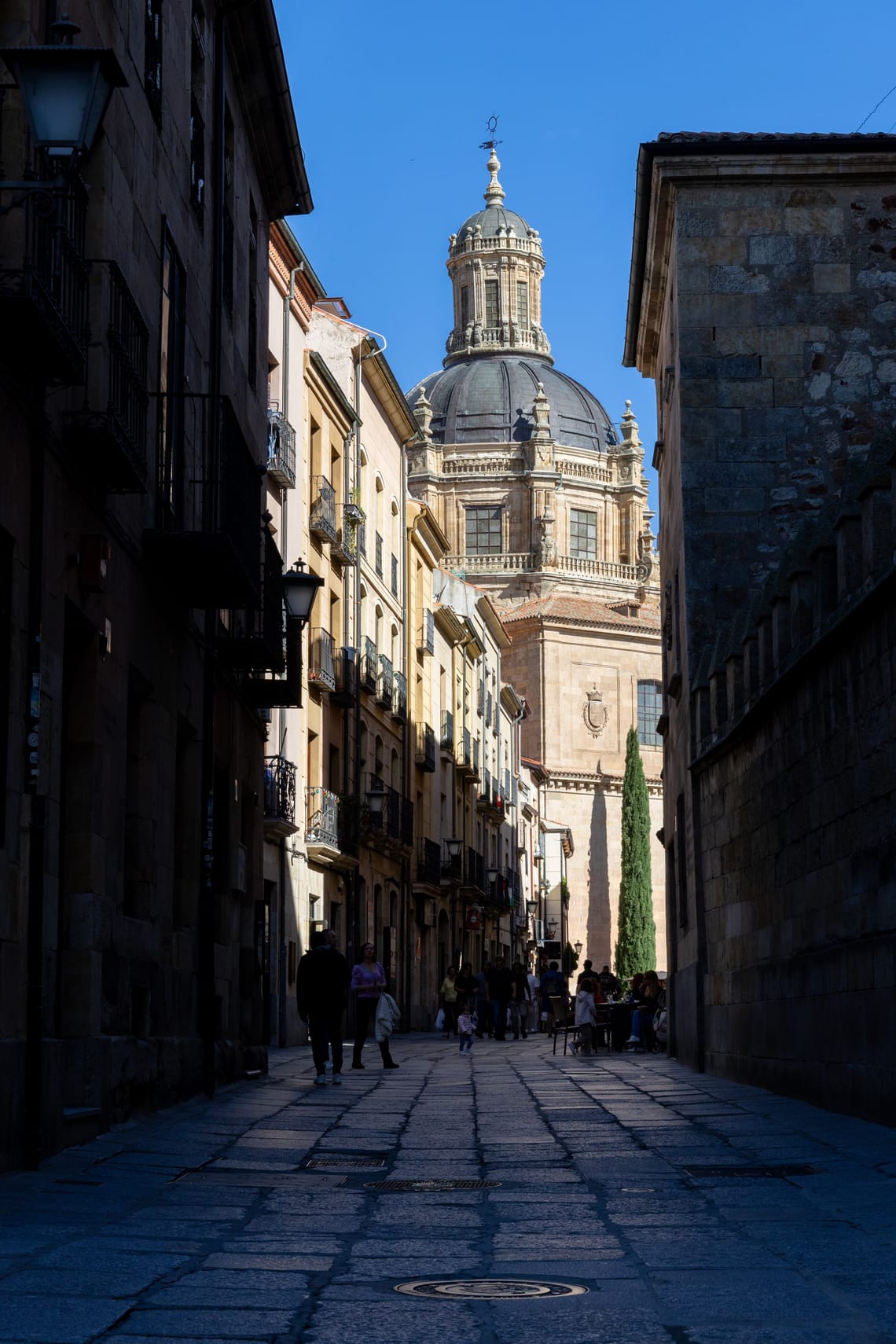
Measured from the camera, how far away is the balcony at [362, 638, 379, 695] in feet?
121

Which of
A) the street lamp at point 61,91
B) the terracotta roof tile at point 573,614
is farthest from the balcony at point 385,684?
the terracotta roof tile at point 573,614

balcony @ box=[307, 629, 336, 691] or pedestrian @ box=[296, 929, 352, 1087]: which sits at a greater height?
balcony @ box=[307, 629, 336, 691]

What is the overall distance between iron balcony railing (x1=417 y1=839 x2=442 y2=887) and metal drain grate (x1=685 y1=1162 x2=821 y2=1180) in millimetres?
35782

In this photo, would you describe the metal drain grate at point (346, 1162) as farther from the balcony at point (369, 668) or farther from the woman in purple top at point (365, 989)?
the balcony at point (369, 668)

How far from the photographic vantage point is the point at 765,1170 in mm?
8906

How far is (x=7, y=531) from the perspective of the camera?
354 inches

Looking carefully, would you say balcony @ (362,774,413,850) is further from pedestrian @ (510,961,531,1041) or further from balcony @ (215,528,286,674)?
balcony @ (215,528,286,674)

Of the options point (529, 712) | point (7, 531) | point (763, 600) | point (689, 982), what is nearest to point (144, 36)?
point (7, 531)

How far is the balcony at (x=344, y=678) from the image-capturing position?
34.4 m

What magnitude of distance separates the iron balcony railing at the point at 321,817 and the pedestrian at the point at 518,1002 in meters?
5.15

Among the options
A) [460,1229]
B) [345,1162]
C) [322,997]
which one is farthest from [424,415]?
[460,1229]

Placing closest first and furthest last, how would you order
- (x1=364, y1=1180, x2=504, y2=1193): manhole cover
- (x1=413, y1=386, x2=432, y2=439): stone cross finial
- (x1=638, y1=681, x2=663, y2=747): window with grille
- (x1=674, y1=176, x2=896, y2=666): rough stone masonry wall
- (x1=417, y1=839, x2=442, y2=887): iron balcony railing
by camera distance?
(x1=364, y1=1180, x2=504, y2=1193): manhole cover, (x1=674, y1=176, x2=896, y2=666): rough stone masonry wall, (x1=417, y1=839, x2=442, y2=887): iron balcony railing, (x1=638, y1=681, x2=663, y2=747): window with grille, (x1=413, y1=386, x2=432, y2=439): stone cross finial

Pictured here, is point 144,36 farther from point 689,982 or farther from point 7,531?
point 689,982

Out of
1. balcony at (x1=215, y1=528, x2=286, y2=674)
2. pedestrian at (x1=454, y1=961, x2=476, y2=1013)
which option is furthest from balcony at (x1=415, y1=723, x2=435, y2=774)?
balcony at (x1=215, y1=528, x2=286, y2=674)
